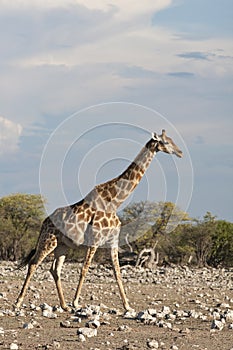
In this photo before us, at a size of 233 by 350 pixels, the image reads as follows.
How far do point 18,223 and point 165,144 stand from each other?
106 feet

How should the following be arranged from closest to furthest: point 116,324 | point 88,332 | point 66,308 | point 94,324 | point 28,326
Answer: point 88,332 → point 28,326 → point 94,324 → point 116,324 → point 66,308

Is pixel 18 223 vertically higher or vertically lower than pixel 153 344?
higher

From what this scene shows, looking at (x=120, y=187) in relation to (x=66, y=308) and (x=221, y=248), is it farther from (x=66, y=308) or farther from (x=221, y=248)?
(x=221, y=248)

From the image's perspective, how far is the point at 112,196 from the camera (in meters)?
14.4

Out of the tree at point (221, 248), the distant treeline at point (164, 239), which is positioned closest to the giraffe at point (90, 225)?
the distant treeline at point (164, 239)

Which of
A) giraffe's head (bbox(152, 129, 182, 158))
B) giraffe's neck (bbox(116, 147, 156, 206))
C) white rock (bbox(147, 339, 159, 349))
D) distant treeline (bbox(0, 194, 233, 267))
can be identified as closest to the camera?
white rock (bbox(147, 339, 159, 349))

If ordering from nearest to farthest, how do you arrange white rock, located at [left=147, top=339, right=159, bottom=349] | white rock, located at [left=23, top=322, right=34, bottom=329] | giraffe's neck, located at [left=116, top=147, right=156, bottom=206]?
1. white rock, located at [left=147, top=339, right=159, bottom=349]
2. white rock, located at [left=23, top=322, right=34, bottom=329]
3. giraffe's neck, located at [left=116, top=147, right=156, bottom=206]

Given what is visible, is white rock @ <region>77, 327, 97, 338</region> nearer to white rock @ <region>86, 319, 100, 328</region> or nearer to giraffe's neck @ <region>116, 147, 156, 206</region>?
white rock @ <region>86, 319, 100, 328</region>

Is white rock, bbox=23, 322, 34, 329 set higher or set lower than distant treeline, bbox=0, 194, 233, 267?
lower

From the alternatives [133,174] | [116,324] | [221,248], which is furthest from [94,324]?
[221,248]

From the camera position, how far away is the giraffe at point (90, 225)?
14.0 metres

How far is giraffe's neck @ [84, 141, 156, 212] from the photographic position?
47.1 feet

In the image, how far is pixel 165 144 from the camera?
46.9ft

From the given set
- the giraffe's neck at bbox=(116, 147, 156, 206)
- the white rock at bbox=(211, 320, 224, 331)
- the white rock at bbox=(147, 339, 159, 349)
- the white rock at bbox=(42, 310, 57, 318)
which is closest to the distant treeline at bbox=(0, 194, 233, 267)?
the giraffe's neck at bbox=(116, 147, 156, 206)
